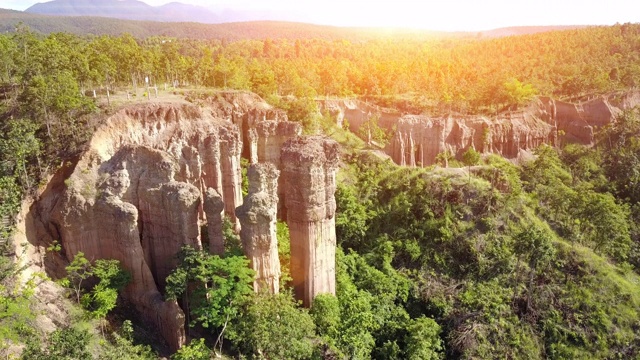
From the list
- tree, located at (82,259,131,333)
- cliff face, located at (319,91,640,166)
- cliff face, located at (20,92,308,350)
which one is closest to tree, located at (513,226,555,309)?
cliff face, located at (20,92,308,350)

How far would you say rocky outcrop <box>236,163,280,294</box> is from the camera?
2491 centimetres

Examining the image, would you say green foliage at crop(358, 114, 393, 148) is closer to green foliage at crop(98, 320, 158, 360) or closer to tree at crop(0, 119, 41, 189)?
tree at crop(0, 119, 41, 189)

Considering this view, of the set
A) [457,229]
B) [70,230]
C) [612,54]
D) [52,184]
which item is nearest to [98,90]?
[52,184]

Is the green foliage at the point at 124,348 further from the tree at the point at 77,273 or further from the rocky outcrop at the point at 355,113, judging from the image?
the rocky outcrop at the point at 355,113

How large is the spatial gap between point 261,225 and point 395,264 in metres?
13.8

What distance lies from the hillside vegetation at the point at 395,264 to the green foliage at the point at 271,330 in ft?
0.24

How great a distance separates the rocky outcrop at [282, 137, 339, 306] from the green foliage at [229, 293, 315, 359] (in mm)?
3156

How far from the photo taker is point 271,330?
23547 mm

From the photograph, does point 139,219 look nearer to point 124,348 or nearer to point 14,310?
point 124,348

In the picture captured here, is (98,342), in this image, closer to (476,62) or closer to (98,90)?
(98,90)

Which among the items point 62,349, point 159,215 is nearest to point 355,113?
point 159,215

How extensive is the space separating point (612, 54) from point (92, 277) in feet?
336

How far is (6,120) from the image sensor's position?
1219 inches

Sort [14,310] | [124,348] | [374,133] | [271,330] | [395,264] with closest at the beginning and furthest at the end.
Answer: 1. [14,310]
2. [124,348]
3. [271,330]
4. [395,264]
5. [374,133]
